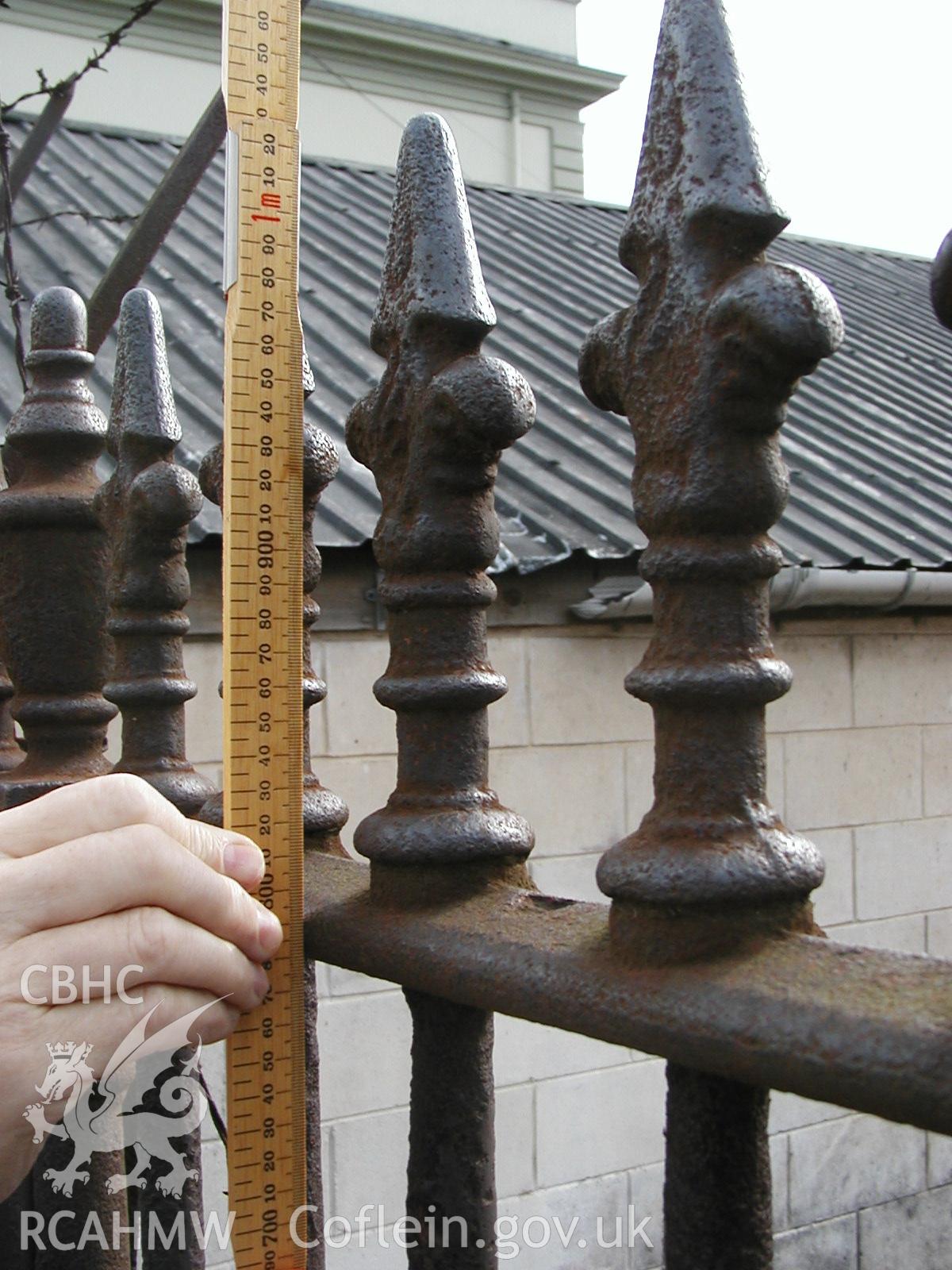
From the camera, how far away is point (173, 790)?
1.45 metres

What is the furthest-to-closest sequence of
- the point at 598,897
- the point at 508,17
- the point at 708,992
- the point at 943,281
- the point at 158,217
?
the point at 508,17
the point at 598,897
the point at 158,217
the point at 708,992
the point at 943,281

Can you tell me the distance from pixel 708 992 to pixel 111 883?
0.45m

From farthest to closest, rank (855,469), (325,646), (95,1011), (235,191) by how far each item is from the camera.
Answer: (855,469) < (325,646) < (235,191) < (95,1011)

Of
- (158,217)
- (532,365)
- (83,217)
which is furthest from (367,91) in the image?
(158,217)

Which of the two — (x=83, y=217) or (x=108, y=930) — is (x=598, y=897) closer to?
(x=83, y=217)

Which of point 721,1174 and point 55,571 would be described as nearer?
point 721,1174

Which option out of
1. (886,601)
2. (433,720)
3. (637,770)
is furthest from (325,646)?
(433,720)

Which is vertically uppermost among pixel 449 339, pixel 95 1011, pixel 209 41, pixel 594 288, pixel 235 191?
pixel 209 41

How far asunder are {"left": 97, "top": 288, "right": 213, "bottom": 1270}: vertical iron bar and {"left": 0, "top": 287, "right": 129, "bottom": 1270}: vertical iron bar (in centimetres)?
11

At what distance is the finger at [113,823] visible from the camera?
980mm

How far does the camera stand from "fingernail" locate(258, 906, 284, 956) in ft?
3.27

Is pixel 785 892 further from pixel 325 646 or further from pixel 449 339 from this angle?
pixel 325 646

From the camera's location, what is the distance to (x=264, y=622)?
1038 millimetres

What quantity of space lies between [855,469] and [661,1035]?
5745mm
